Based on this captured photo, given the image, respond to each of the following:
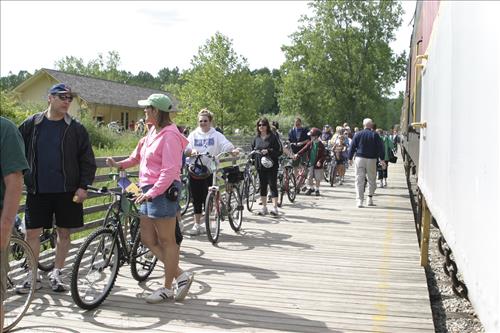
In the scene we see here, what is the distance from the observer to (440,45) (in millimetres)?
4480

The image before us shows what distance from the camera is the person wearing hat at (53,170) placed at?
5.23 m

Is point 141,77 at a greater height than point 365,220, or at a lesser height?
greater

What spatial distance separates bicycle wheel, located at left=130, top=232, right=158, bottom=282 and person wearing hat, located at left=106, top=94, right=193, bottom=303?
1.50ft

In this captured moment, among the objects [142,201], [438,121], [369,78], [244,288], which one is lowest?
[244,288]

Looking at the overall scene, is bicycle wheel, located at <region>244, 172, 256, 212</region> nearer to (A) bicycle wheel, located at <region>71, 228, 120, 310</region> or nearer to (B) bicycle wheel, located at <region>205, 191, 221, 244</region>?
(B) bicycle wheel, located at <region>205, 191, 221, 244</region>

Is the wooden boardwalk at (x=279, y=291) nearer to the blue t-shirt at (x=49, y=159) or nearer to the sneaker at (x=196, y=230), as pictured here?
the sneaker at (x=196, y=230)

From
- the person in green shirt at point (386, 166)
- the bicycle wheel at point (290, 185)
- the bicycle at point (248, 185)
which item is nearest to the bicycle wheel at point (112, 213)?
the bicycle at point (248, 185)

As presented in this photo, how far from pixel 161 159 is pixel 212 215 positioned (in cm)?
301

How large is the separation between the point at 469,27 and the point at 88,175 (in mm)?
3813

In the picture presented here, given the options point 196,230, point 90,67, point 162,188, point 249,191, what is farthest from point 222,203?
point 90,67

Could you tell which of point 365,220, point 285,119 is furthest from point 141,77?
point 365,220

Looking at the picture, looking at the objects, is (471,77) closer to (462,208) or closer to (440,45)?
(462,208)

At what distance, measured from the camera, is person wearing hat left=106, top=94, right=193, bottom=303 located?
16.2 feet

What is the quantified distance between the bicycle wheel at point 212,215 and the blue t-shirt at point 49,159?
284 cm
